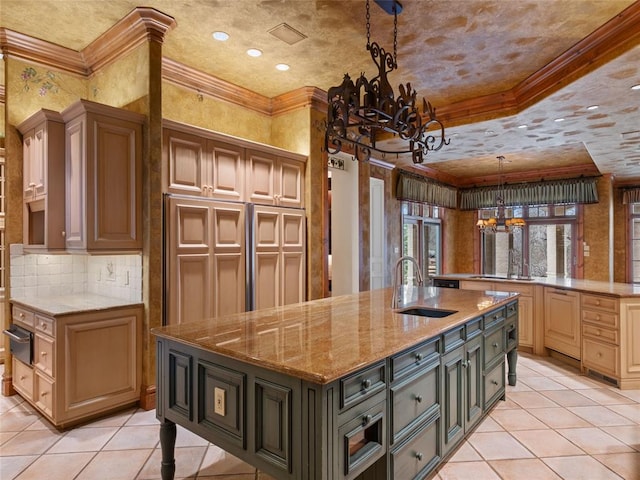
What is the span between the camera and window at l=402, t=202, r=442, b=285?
7.25 m

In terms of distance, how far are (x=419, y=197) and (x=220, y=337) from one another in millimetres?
6021

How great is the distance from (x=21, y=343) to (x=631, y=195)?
981 centimetres

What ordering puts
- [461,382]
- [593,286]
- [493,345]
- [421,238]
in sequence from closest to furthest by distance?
[461,382] → [493,345] → [593,286] → [421,238]

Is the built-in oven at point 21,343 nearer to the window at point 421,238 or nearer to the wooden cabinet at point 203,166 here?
the wooden cabinet at point 203,166

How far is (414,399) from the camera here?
197 centimetres

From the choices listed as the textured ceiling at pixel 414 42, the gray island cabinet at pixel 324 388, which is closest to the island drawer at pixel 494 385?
the gray island cabinet at pixel 324 388

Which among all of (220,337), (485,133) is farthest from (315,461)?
(485,133)

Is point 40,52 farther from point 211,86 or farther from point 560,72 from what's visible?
point 560,72

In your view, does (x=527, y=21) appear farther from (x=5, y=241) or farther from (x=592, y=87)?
(x=5, y=241)

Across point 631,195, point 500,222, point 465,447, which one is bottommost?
point 465,447

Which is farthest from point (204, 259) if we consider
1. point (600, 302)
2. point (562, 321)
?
point (562, 321)

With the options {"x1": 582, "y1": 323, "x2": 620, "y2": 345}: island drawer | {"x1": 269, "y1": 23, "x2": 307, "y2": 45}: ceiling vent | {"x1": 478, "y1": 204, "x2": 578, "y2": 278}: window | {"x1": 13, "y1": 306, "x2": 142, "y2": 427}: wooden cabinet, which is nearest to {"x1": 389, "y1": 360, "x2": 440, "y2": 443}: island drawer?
{"x1": 13, "y1": 306, "x2": 142, "y2": 427}: wooden cabinet

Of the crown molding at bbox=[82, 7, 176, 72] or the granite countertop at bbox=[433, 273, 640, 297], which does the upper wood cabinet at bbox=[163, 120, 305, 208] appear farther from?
the granite countertop at bbox=[433, 273, 640, 297]

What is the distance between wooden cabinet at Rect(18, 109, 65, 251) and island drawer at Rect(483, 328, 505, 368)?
3.35m
